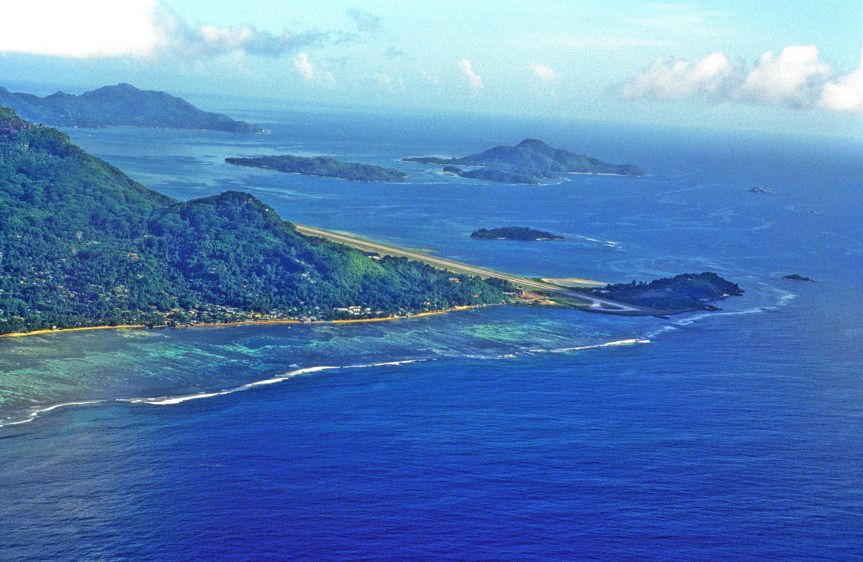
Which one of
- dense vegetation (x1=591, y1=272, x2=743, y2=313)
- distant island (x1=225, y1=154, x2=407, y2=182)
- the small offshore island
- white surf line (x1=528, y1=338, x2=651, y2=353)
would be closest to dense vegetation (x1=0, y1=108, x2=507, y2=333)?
the small offshore island

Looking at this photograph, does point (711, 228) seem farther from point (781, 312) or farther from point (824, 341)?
point (824, 341)

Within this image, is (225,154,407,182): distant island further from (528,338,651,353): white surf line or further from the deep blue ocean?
(528,338,651,353): white surf line

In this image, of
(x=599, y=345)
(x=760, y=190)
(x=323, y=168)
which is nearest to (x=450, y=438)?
(x=599, y=345)

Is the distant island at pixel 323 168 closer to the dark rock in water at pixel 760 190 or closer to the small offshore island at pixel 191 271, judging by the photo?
the dark rock in water at pixel 760 190

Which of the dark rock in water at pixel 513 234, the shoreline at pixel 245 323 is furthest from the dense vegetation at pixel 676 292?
the dark rock in water at pixel 513 234

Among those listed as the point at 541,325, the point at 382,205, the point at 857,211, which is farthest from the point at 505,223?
the point at 857,211

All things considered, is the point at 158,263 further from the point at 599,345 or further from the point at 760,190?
the point at 760,190
